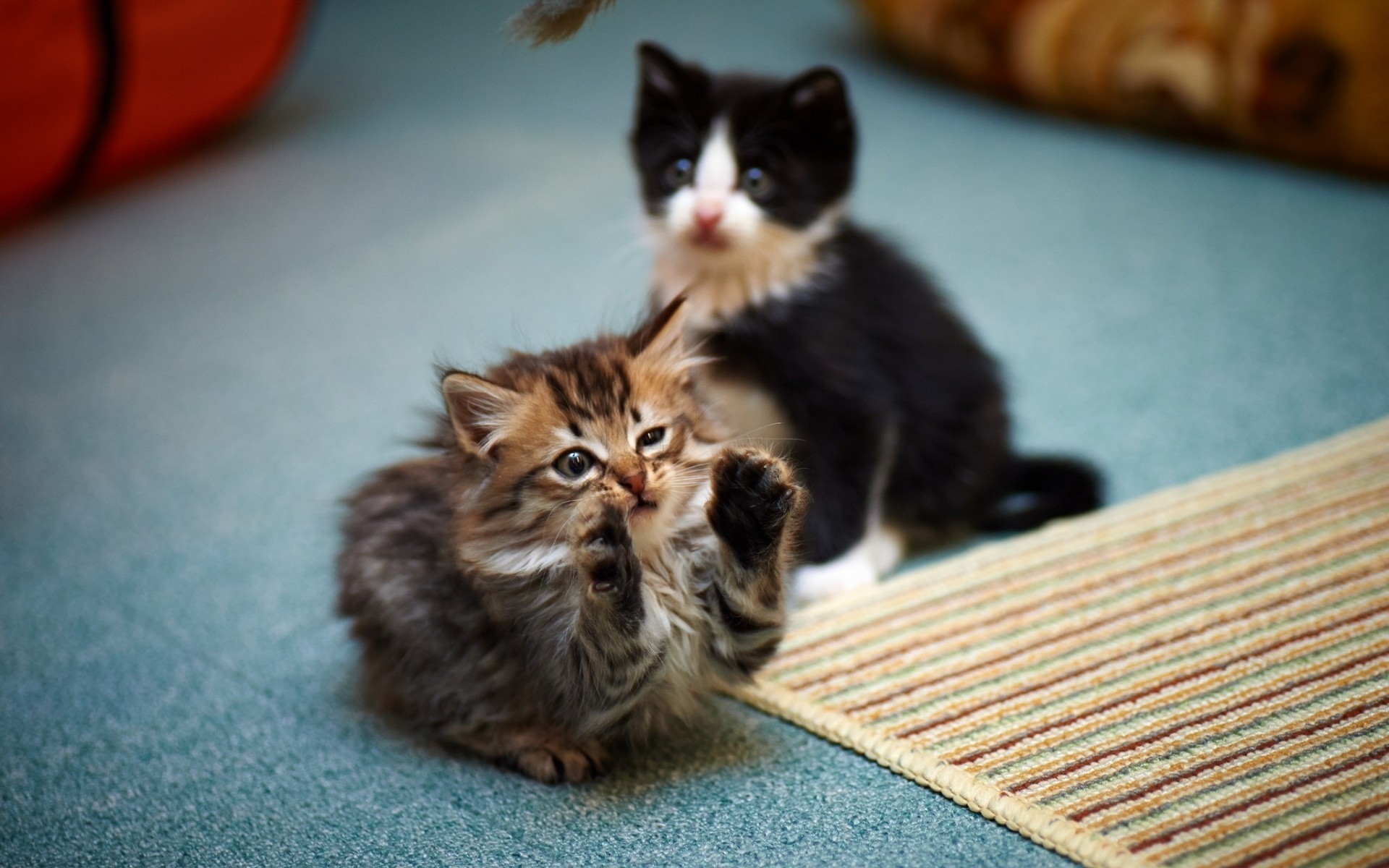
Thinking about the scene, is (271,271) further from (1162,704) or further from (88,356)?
(1162,704)

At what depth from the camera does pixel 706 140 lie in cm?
167

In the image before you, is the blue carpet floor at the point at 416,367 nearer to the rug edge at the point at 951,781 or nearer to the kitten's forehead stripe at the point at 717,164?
the rug edge at the point at 951,781

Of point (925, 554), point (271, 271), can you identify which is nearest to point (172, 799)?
point (925, 554)

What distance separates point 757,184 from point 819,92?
0.15m

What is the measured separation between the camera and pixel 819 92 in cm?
163

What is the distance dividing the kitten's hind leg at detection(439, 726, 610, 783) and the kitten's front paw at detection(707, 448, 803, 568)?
1.00 ft

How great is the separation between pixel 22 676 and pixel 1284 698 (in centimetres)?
155

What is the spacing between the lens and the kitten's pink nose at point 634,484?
1.20m

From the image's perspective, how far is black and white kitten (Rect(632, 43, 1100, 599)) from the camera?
5.29 ft

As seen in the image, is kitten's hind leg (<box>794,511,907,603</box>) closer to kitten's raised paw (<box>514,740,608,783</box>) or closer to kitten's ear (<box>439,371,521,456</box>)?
kitten's raised paw (<box>514,740,608,783</box>)

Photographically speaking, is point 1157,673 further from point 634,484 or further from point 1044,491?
point 634,484

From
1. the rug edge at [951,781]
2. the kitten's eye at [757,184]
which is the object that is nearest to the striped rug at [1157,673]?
the rug edge at [951,781]

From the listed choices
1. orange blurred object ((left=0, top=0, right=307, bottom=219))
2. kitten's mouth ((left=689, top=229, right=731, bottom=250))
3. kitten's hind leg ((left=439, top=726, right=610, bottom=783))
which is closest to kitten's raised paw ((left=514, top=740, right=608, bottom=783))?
kitten's hind leg ((left=439, top=726, right=610, bottom=783))

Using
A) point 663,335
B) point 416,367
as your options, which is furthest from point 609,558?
point 416,367
